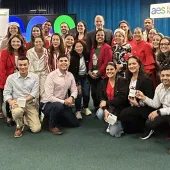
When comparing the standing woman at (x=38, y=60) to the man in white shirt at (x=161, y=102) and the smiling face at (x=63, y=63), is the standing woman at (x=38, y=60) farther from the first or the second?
the man in white shirt at (x=161, y=102)

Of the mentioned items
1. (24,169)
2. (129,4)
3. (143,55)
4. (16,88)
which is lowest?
(24,169)

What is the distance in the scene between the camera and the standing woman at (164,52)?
4.01m

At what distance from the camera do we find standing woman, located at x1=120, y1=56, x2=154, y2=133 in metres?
3.78

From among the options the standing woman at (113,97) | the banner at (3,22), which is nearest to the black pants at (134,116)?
the standing woman at (113,97)

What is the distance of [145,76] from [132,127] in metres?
0.68

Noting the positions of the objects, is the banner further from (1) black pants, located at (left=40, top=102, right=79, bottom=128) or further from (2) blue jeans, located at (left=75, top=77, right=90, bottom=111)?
(1) black pants, located at (left=40, top=102, right=79, bottom=128)

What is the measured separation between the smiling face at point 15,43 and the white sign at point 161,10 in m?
3.98

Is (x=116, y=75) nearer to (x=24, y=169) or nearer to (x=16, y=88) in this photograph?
(x=16, y=88)

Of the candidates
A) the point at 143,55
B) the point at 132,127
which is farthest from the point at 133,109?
the point at 143,55

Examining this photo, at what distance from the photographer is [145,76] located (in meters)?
3.83

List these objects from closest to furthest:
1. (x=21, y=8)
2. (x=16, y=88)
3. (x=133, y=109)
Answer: (x=133, y=109)
(x=16, y=88)
(x=21, y=8)

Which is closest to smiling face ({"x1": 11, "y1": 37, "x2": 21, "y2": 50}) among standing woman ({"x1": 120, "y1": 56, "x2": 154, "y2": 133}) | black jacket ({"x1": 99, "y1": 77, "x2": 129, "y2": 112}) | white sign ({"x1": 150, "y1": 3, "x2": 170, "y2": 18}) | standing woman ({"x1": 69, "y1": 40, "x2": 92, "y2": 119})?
standing woman ({"x1": 69, "y1": 40, "x2": 92, "y2": 119})

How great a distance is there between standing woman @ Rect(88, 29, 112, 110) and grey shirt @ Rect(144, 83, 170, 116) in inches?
44.5

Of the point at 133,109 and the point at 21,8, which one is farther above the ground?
the point at 21,8
